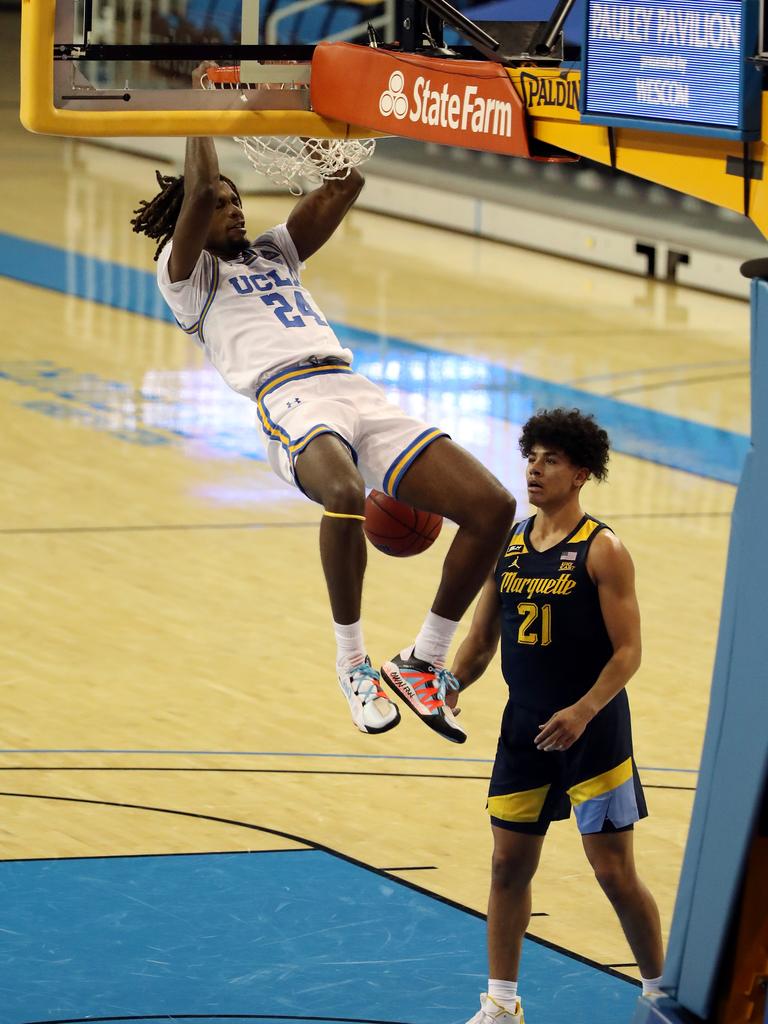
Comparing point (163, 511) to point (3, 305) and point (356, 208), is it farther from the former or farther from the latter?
point (356, 208)

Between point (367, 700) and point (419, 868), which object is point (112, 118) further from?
point (419, 868)

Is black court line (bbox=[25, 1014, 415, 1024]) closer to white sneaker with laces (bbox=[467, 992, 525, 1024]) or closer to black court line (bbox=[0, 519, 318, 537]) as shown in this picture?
white sneaker with laces (bbox=[467, 992, 525, 1024])

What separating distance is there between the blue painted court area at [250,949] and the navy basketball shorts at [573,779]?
0.86 meters

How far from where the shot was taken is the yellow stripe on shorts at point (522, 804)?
19.4 feet

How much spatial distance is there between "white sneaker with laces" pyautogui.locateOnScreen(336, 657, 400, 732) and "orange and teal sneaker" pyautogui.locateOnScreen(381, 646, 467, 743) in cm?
9

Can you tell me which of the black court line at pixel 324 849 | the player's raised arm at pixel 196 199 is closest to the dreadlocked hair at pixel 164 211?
the player's raised arm at pixel 196 199

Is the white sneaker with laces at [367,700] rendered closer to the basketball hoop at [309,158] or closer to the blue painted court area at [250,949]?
the blue painted court area at [250,949]

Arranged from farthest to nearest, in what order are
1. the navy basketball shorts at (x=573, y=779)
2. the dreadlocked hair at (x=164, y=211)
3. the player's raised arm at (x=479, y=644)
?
the dreadlocked hair at (x=164, y=211) → the player's raised arm at (x=479, y=644) → the navy basketball shorts at (x=573, y=779)

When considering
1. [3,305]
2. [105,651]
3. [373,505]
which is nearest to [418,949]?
[373,505]

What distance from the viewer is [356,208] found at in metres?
22.9

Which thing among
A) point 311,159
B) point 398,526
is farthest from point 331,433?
point 311,159

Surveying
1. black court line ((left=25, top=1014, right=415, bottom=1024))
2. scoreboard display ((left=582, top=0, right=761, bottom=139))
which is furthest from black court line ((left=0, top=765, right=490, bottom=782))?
scoreboard display ((left=582, top=0, right=761, bottom=139))

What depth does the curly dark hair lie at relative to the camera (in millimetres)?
5797

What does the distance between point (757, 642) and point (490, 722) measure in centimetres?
432
